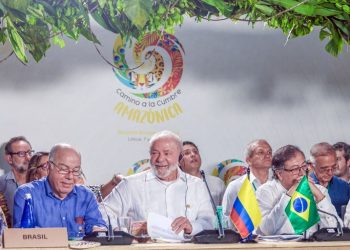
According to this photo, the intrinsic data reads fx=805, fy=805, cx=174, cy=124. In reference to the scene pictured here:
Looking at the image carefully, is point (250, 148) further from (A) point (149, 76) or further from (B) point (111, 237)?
(B) point (111, 237)

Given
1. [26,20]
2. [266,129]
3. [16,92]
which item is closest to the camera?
[26,20]

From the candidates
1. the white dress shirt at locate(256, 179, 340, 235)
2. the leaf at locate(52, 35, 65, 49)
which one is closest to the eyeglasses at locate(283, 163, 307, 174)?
the white dress shirt at locate(256, 179, 340, 235)

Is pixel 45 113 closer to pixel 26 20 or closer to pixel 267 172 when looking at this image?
pixel 26 20

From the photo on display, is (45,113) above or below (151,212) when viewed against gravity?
above

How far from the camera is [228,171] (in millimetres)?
5262

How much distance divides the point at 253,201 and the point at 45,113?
4.62 feet

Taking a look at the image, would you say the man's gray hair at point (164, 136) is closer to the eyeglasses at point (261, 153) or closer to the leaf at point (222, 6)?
the eyeglasses at point (261, 153)

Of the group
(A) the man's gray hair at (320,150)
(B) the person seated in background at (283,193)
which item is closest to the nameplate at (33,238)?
(B) the person seated in background at (283,193)

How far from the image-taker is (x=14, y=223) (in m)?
4.80

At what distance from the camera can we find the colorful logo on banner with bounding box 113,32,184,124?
5.18 metres

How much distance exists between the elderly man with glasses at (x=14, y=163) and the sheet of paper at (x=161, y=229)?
84 centimetres

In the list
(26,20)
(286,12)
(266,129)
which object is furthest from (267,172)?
(26,20)

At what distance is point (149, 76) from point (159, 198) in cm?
80

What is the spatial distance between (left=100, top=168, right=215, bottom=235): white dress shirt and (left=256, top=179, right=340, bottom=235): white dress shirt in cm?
38
